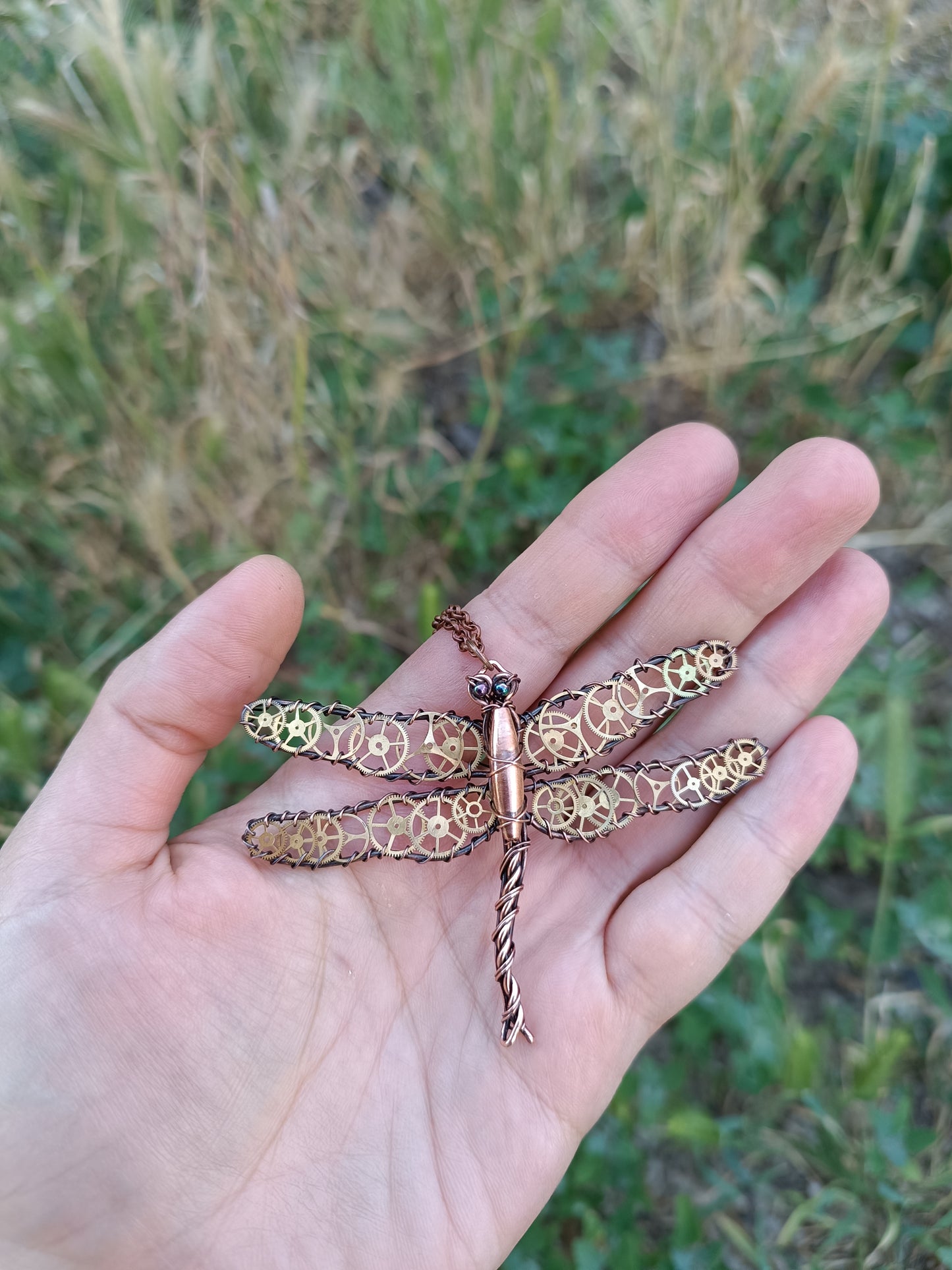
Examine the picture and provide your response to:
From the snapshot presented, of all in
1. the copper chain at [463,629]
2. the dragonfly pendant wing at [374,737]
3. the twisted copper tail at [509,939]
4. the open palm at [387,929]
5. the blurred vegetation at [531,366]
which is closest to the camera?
the open palm at [387,929]

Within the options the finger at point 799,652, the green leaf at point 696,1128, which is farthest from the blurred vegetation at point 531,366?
the finger at point 799,652

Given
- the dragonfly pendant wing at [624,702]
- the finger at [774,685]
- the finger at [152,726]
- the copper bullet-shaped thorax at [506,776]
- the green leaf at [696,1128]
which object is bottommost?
the green leaf at [696,1128]

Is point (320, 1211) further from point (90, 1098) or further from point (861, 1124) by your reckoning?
point (861, 1124)

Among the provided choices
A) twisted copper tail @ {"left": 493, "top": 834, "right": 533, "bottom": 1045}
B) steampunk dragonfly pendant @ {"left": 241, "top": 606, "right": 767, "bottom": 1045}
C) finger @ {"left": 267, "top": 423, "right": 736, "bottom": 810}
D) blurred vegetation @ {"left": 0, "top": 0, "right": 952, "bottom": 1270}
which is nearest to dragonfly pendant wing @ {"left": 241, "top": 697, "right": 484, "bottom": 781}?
steampunk dragonfly pendant @ {"left": 241, "top": 606, "right": 767, "bottom": 1045}

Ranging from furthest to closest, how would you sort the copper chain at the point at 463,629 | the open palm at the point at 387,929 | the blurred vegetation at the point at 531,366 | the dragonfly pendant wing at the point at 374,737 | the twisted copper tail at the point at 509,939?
the blurred vegetation at the point at 531,366, the copper chain at the point at 463,629, the dragonfly pendant wing at the point at 374,737, the twisted copper tail at the point at 509,939, the open palm at the point at 387,929

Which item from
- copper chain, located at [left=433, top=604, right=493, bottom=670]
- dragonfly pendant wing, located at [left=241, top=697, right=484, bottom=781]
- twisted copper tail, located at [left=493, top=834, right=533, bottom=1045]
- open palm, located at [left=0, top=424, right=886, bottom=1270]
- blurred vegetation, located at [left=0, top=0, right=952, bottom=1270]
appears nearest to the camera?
open palm, located at [left=0, top=424, right=886, bottom=1270]

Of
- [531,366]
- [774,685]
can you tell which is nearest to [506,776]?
[774,685]

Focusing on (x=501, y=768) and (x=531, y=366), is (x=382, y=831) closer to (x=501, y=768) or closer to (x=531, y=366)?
(x=501, y=768)

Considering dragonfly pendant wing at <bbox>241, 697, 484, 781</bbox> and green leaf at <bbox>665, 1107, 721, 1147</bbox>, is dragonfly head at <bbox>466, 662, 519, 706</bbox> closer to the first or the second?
dragonfly pendant wing at <bbox>241, 697, 484, 781</bbox>

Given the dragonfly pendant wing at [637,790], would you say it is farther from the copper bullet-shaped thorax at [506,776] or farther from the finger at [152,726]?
the finger at [152,726]
